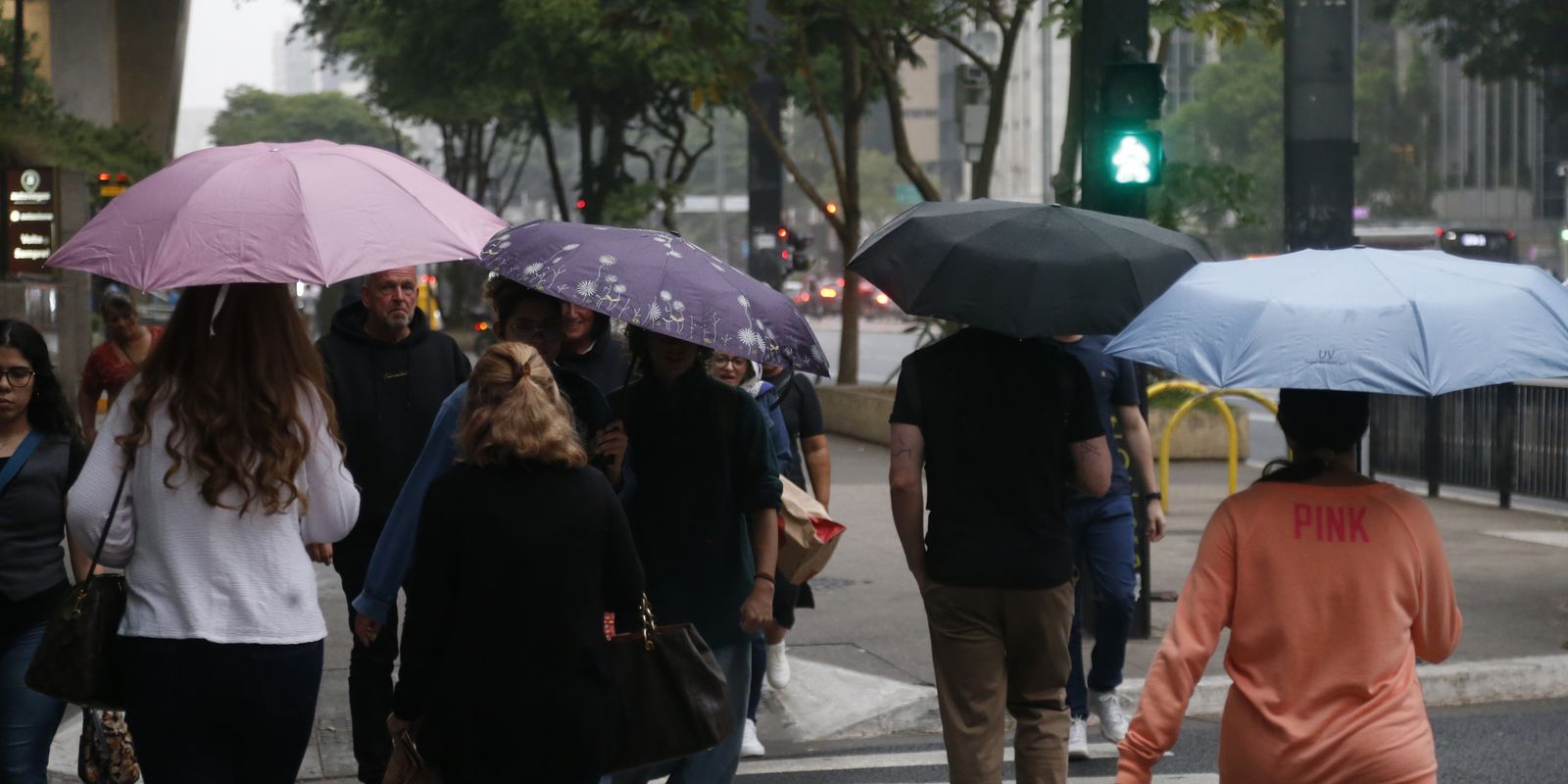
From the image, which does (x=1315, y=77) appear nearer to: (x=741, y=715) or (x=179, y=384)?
(x=741, y=715)

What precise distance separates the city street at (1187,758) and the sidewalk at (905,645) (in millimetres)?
275

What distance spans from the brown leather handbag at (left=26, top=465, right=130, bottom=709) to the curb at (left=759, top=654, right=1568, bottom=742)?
13.3 feet

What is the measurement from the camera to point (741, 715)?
5262 mm

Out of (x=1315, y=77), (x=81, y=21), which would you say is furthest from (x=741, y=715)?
(x=81, y=21)

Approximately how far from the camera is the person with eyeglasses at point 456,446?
15.1 feet

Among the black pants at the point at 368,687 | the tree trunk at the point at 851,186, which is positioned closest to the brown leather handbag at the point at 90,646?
the black pants at the point at 368,687

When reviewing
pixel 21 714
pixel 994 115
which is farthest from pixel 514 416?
pixel 994 115

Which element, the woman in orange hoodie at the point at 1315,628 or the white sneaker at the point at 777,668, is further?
the white sneaker at the point at 777,668

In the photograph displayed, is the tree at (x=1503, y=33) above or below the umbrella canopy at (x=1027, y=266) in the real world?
above

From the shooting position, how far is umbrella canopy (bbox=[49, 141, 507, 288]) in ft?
14.0

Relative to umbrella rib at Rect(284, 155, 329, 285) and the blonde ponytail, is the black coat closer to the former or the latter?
the blonde ponytail

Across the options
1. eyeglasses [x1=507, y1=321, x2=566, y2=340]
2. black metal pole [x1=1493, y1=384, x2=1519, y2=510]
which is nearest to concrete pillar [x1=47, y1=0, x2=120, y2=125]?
black metal pole [x1=1493, y1=384, x2=1519, y2=510]

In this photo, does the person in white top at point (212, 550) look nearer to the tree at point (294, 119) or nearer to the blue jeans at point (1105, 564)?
the blue jeans at point (1105, 564)

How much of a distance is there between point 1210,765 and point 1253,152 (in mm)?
80137
